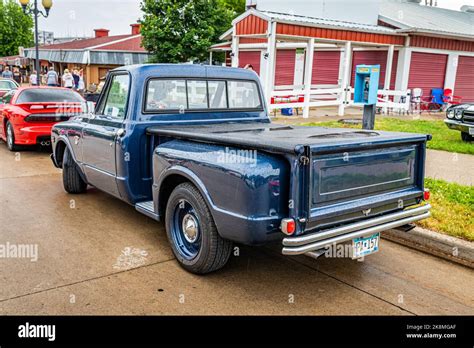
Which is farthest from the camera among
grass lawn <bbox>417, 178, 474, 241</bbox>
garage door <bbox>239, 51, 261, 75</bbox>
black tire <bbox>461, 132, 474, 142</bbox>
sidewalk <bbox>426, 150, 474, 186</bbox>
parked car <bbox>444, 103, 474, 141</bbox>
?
garage door <bbox>239, 51, 261, 75</bbox>

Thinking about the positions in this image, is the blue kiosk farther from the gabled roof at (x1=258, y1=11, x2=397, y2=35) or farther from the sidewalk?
the gabled roof at (x1=258, y1=11, x2=397, y2=35)

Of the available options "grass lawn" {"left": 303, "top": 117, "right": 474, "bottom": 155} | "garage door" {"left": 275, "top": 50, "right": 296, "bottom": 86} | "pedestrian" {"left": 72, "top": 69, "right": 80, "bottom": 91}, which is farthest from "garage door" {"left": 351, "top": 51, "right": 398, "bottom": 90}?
"pedestrian" {"left": 72, "top": 69, "right": 80, "bottom": 91}

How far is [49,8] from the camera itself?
61.6 ft

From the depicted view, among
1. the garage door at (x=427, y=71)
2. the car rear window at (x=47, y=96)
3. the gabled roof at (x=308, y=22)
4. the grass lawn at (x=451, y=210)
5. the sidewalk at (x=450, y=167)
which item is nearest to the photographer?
the grass lawn at (x=451, y=210)

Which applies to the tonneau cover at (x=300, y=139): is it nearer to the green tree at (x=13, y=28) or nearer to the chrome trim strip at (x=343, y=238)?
the chrome trim strip at (x=343, y=238)

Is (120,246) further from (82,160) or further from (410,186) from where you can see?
(410,186)

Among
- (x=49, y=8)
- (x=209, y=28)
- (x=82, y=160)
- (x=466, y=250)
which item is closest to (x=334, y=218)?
(x=466, y=250)

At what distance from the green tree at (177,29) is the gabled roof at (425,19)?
387 inches

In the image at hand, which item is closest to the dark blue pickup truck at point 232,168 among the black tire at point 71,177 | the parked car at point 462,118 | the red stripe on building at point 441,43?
the black tire at point 71,177

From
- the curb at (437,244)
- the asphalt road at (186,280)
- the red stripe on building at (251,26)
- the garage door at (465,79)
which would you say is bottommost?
the asphalt road at (186,280)

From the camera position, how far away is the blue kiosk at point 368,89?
7613 millimetres

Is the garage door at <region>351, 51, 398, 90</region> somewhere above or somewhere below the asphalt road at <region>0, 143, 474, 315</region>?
above

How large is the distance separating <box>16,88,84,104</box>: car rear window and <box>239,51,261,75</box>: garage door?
1406 centimetres

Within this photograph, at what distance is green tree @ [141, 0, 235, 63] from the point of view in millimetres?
26766
